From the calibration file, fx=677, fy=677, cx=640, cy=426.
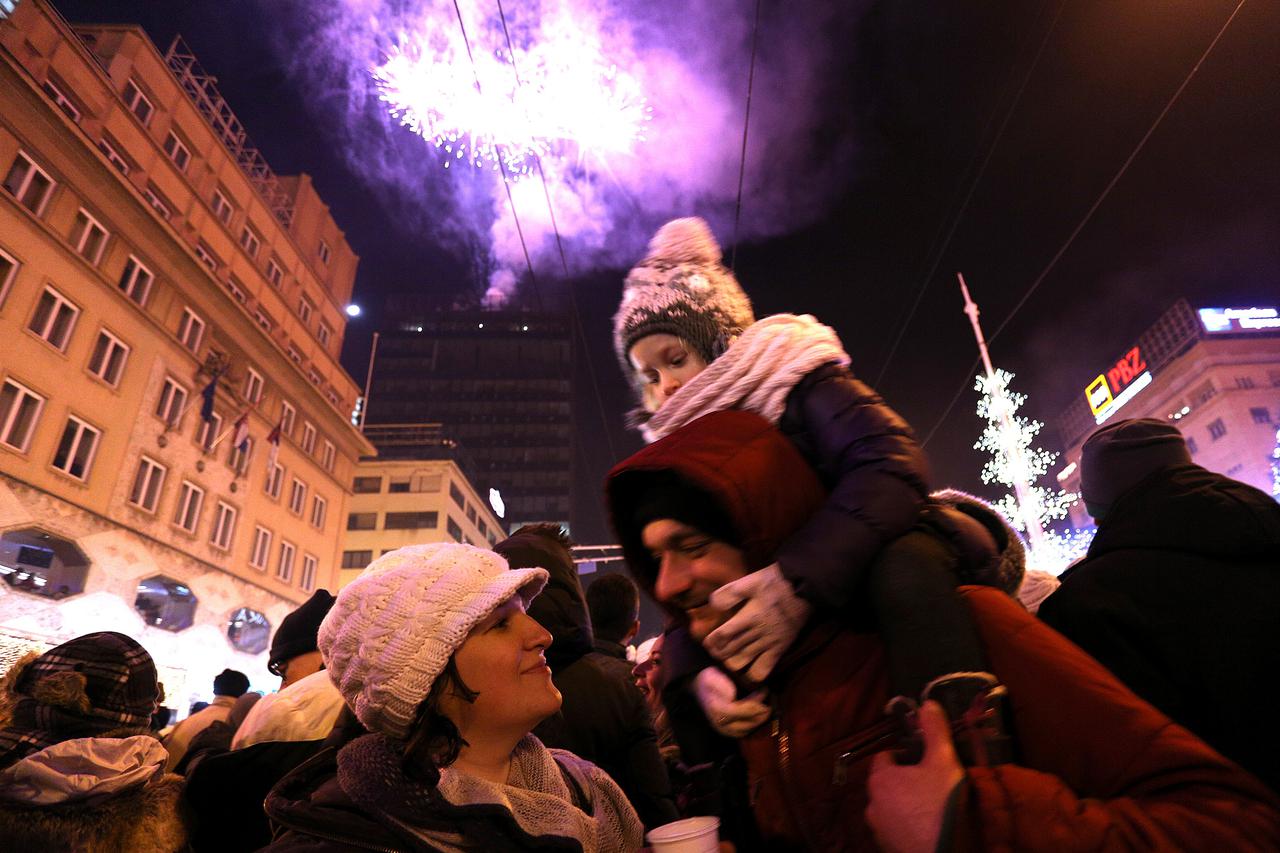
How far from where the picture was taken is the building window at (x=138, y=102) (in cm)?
2592

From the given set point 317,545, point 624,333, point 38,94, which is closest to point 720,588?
A: point 624,333

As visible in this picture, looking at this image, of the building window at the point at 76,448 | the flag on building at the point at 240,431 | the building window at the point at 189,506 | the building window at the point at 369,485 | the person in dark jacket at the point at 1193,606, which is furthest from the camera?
the building window at the point at 369,485

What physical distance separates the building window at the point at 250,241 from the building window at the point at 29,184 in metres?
12.3

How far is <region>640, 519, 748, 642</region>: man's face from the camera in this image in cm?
176

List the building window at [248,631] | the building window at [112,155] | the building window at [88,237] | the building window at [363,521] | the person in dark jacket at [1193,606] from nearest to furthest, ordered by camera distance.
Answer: the person in dark jacket at [1193,606], the building window at [88,237], the building window at [112,155], the building window at [248,631], the building window at [363,521]

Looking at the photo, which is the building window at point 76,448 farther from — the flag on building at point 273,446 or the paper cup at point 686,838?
the paper cup at point 686,838

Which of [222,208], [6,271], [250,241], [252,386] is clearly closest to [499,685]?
[6,271]

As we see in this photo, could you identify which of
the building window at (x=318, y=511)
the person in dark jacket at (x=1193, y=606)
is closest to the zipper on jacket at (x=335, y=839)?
the person in dark jacket at (x=1193, y=606)

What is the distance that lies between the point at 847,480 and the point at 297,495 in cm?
3686

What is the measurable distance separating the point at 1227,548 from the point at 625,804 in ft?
6.60

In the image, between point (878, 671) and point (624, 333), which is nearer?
point (878, 671)

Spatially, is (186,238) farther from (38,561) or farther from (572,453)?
(572,453)

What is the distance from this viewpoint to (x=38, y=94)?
1892cm

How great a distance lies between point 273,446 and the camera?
29.6 metres
